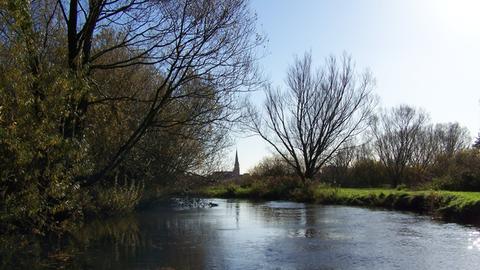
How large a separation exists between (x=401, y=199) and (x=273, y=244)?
1481 centimetres

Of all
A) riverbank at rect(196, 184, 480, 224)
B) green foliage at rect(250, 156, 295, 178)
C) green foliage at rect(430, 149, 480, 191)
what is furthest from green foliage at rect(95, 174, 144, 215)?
green foliage at rect(250, 156, 295, 178)

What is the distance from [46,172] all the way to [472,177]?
27.0m

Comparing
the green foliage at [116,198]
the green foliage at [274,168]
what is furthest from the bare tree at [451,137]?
the green foliage at [116,198]

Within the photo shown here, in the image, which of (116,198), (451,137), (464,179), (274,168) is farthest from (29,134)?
(451,137)

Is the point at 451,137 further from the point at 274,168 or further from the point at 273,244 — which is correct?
the point at 273,244

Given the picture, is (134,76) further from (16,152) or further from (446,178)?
(446,178)

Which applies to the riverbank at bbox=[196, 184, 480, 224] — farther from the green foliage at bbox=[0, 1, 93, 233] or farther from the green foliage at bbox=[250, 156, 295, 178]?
the green foliage at bbox=[0, 1, 93, 233]

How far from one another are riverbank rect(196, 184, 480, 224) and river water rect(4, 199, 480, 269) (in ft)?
5.38

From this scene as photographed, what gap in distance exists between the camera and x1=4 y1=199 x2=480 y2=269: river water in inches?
523

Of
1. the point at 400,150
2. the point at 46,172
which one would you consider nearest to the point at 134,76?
the point at 46,172

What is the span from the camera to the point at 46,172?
9.70 m

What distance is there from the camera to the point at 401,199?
29141 mm

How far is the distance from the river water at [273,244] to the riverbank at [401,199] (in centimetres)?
164

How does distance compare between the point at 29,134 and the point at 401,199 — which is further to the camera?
the point at 401,199
